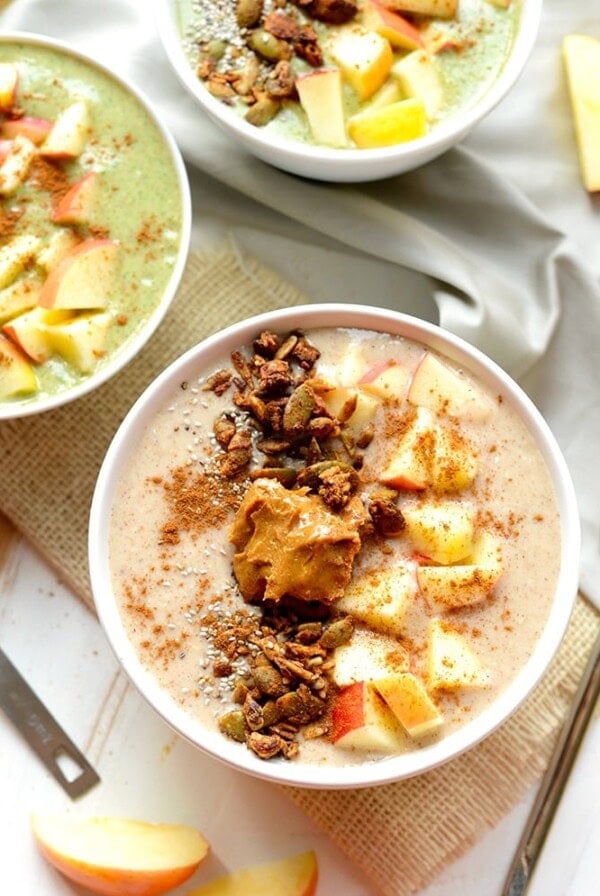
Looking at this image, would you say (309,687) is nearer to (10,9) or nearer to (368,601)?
(368,601)

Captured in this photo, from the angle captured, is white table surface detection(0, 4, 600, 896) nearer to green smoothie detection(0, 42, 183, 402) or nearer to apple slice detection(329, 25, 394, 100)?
green smoothie detection(0, 42, 183, 402)

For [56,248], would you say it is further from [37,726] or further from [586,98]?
[586,98]

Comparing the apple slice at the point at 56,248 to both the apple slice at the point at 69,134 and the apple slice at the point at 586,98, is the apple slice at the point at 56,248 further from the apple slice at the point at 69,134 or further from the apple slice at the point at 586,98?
the apple slice at the point at 586,98

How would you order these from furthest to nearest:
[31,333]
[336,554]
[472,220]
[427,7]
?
[472,220]
[427,7]
[31,333]
[336,554]

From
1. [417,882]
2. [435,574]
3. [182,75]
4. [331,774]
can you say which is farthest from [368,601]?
[182,75]

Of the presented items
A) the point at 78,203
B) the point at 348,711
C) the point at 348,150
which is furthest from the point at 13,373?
the point at 348,711

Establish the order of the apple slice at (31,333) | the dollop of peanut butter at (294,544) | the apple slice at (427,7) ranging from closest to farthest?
1. the dollop of peanut butter at (294,544)
2. the apple slice at (31,333)
3. the apple slice at (427,7)

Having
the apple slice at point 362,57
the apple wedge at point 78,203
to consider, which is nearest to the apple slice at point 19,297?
the apple wedge at point 78,203
